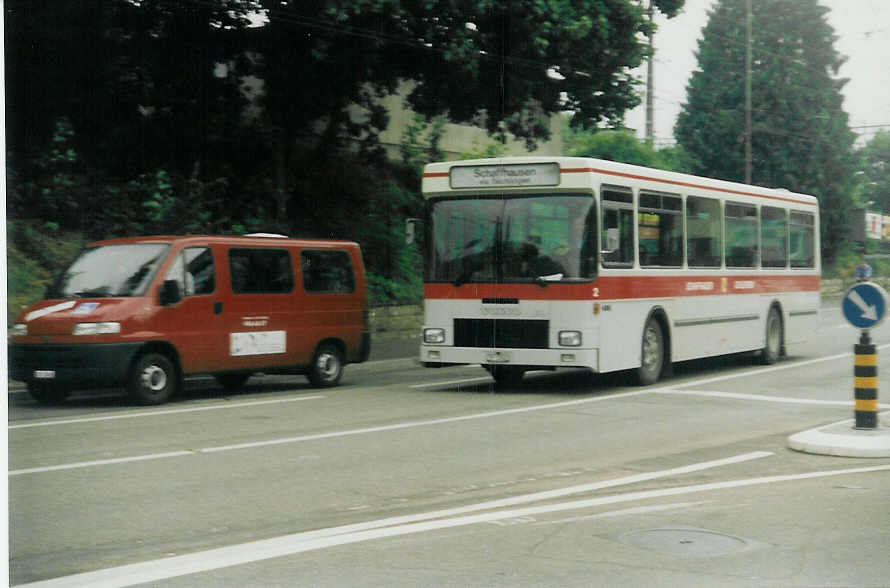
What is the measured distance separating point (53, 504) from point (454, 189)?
8.58 meters

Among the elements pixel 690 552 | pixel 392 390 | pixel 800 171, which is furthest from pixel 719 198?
pixel 800 171

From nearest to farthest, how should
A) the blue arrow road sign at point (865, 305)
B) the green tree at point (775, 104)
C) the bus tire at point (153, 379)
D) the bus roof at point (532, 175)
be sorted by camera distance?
the blue arrow road sign at point (865, 305)
the bus tire at point (153, 379)
the bus roof at point (532, 175)
the green tree at point (775, 104)

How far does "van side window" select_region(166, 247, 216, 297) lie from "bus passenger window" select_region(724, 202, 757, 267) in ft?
26.2

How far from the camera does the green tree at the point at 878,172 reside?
58.3 feet

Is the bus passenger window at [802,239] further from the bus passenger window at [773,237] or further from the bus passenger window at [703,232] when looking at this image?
the bus passenger window at [703,232]

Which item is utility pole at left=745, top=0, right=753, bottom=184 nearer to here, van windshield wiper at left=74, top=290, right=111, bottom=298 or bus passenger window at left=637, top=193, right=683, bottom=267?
bus passenger window at left=637, top=193, right=683, bottom=267

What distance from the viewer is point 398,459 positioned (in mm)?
9992

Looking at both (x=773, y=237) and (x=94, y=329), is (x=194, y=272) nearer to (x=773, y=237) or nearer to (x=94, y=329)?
(x=94, y=329)

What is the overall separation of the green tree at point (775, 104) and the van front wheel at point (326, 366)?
18.9 metres

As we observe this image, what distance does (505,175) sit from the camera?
15.3m

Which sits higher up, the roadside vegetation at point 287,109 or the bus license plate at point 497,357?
the roadside vegetation at point 287,109

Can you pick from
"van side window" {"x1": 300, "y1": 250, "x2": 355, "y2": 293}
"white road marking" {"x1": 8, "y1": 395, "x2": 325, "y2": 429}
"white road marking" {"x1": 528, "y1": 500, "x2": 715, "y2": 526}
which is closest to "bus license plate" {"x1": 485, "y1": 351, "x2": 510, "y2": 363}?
"white road marking" {"x1": 8, "y1": 395, "x2": 325, "y2": 429}

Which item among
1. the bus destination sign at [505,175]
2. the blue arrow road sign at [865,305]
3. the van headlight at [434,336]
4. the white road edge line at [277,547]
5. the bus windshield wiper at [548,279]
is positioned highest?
the bus destination sign at [505,175]

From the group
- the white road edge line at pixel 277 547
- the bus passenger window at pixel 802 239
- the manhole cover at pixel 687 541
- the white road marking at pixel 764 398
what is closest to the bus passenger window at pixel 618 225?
the white road marking at pixel 764 398
